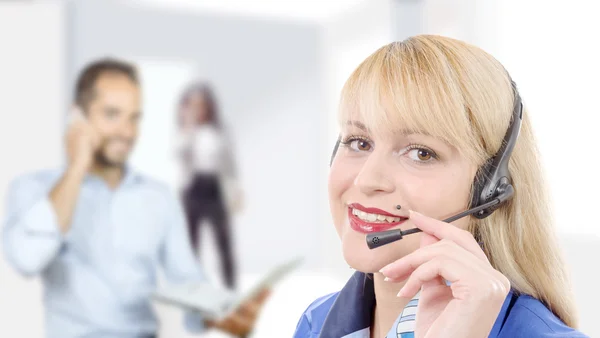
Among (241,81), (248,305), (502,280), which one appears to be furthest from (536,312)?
(241,81)

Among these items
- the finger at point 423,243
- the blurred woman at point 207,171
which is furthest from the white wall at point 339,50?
the finger at point 423,243

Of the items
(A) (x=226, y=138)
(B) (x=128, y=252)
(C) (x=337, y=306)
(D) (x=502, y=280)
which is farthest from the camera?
(A) (x=226, y=138)

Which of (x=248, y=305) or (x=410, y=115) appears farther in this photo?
(x=248, y=305)

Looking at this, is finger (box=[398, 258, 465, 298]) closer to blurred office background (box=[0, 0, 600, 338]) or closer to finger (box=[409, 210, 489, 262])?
finger (box=[409, 210, 489, 262])

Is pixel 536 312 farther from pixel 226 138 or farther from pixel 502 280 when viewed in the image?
pixel 226 138

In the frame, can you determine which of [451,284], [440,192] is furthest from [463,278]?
[440,192]

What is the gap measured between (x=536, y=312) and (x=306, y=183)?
244 centimetres

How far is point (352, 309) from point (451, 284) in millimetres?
345

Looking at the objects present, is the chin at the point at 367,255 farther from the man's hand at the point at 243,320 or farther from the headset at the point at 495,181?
the man's hand at the point at 243,320

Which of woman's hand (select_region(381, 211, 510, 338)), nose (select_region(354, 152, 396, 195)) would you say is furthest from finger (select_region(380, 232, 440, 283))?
nose (select_region(354, 152, 396, 195))

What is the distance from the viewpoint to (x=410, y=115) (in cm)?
101

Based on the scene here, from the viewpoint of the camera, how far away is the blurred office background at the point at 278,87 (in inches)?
101

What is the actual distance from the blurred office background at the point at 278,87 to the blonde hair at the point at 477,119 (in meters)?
1.55

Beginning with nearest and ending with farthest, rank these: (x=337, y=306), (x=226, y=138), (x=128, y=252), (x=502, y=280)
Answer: (x=502, y=280)
(x=337, y=306)
(x=128, y=252)
(x=226, y=138)
